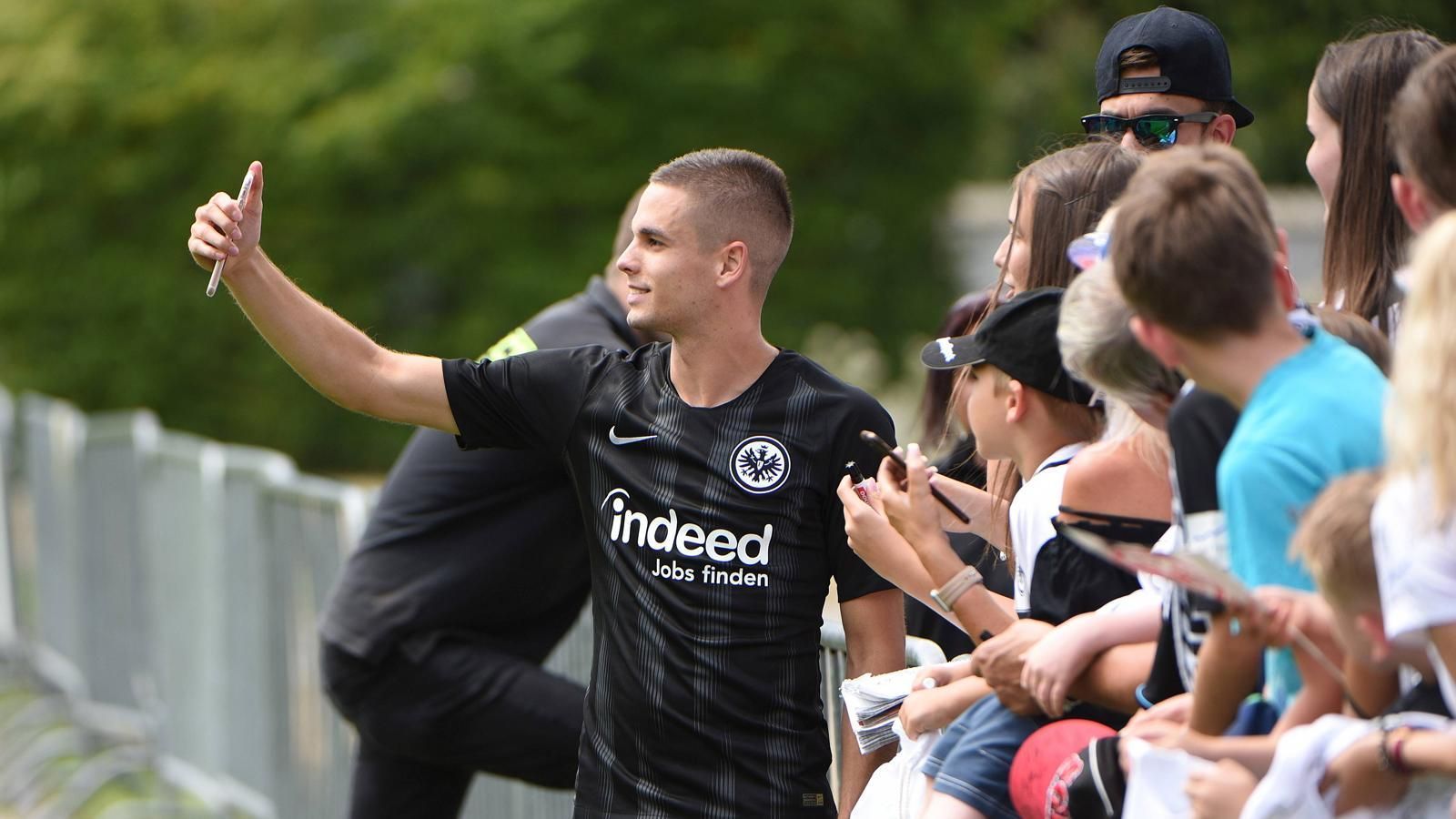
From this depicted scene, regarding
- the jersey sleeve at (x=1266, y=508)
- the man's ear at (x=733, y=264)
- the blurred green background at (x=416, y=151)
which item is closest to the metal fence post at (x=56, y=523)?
the man's ear at (x=733, y=264)

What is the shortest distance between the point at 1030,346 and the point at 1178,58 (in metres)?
1.23

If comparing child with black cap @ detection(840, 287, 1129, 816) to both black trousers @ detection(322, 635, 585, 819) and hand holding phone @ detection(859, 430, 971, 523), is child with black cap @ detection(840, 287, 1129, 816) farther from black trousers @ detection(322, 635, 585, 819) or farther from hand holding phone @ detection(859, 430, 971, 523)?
black trousers @ detection(322, 635, 585, 819)

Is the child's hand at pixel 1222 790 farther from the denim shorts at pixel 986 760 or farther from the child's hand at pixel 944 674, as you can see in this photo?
the child's hand at pixel 944 674

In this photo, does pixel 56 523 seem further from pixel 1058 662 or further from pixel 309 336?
pixel 1058 662

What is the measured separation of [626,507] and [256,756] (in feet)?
13.1

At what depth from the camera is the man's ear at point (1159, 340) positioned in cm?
241

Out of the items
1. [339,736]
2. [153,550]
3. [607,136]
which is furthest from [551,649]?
[607,136]

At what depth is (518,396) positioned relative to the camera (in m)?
3.74

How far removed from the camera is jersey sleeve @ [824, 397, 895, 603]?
3518mm

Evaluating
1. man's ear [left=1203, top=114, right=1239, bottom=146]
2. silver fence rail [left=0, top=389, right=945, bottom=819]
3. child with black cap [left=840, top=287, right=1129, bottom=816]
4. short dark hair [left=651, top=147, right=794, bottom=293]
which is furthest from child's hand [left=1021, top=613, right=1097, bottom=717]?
silver fence rail [left=0, top=389, right=945, bottom=819]

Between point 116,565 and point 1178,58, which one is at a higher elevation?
point 1178,58

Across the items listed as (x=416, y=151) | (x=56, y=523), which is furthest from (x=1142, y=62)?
(x=416, y=151)

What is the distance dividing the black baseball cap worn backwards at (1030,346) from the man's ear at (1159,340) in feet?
1.75

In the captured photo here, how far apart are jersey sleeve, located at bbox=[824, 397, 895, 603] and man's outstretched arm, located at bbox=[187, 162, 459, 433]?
33.1 inches
